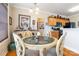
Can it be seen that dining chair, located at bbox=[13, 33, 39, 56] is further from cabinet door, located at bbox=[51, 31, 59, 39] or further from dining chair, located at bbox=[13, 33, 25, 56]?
cabinet door, located at bbox=[51, 31, 59, 39]

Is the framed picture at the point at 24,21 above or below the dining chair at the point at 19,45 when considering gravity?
above

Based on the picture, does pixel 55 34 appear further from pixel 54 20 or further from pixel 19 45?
pixel 19 45

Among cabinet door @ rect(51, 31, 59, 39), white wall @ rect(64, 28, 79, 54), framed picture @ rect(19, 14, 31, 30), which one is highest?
framed picture @ rect(19, 14, 31, 30)

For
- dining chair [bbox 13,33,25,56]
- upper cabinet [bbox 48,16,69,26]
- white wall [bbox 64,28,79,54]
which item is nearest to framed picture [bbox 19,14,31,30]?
dining chair [bbox 13,33,25,56]

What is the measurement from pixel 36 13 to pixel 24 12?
182 millimetres

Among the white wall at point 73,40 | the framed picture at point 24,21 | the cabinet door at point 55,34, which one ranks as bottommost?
the white wall at point 73,40

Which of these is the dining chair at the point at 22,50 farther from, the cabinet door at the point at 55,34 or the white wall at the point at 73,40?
the white wall at the point at 73,40

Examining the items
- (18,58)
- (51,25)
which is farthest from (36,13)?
(18,58)

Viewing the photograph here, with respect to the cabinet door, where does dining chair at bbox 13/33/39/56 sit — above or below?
below

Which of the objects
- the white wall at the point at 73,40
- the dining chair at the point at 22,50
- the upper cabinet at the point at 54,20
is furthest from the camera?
the white wall at the point at 73,40

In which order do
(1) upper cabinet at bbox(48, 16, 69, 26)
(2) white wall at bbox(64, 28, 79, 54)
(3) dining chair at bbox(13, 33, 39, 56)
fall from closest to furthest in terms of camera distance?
(3) dining chair at bbox(13, 33, 39, 56), (1) upper cabinet at bbox(48, 16, 69, 26), (2) white wall at bbox(64, 28, 79, 54)

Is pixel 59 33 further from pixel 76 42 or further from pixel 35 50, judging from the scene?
pixel 76 42

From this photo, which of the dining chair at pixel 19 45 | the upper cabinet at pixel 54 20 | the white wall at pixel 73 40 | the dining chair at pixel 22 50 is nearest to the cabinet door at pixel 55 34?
the upper cabinet at pixel 54 20

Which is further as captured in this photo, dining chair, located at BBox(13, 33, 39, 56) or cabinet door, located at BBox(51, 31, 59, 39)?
cabinet door, located at BBox(51, 31, 59, 39)
